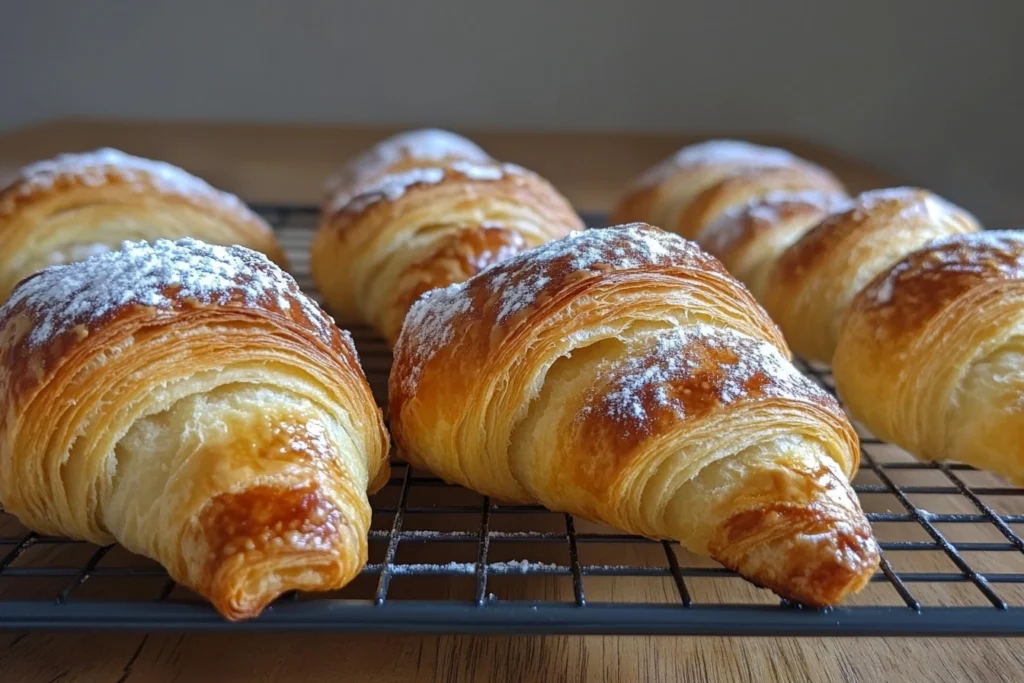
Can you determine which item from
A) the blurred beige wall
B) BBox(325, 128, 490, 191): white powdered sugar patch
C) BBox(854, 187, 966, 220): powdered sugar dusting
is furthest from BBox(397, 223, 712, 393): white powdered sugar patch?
the blurred beige wall

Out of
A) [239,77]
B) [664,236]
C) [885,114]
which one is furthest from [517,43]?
[664,236]

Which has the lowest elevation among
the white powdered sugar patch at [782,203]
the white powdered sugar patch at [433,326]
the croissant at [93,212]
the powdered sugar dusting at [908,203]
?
the croissant at [93,212]

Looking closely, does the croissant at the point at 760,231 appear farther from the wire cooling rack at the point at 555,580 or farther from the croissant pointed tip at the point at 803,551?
the croissant pointed tip at the point at 803,551

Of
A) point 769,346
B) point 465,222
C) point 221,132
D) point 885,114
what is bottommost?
point 221,132

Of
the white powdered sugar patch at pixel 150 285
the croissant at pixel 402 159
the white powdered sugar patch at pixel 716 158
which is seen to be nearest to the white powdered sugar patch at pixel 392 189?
the croissant at pixel 402 159

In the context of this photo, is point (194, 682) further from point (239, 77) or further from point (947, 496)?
point (239, 77)

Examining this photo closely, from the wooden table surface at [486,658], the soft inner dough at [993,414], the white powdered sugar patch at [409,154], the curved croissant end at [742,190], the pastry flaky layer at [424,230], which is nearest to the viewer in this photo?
the wooden table surface at [486,658]

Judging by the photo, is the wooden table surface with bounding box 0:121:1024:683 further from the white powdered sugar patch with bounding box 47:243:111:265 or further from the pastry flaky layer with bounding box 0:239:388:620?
the white powdered sugar patch with bounding box 47:243:111:265
